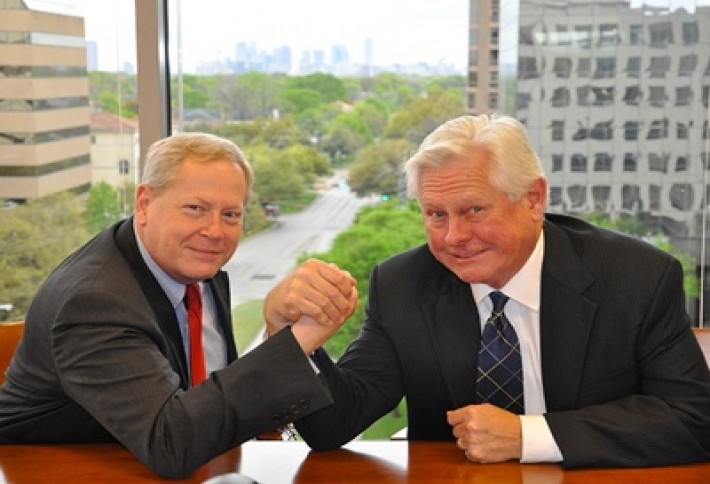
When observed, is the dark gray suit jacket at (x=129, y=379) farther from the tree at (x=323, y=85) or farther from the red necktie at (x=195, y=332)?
the tree at (x=323, y=85)

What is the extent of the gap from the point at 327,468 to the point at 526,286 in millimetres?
660

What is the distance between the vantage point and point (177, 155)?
211 cm

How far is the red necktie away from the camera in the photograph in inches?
85.0

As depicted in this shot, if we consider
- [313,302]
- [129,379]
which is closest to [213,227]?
[313,302]

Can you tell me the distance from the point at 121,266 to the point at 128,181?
1858 millimetres

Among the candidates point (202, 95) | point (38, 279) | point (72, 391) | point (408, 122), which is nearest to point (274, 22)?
point (202, 95)

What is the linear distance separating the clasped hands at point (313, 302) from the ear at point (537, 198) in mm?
443

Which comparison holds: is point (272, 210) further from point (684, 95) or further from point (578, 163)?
point (684, 95)

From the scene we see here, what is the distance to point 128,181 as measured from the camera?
151 inches

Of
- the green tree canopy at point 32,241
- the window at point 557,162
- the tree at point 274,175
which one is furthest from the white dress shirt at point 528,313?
the green tree canopy at point 32,241

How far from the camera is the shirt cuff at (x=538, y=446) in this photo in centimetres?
183

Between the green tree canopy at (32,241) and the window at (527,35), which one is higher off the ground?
the window at (527,35)

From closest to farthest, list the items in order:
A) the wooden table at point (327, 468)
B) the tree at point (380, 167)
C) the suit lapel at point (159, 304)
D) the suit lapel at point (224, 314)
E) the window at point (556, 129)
→ the wooden table at point (327, 468), the suit lapel at point (159, 304), the suit lapel at point (224, 314), the window at point (556, 129), the tree at point (380, 167)

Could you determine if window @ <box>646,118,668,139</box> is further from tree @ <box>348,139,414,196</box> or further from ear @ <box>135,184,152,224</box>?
ear @ <box>135,184,152,224</box>
